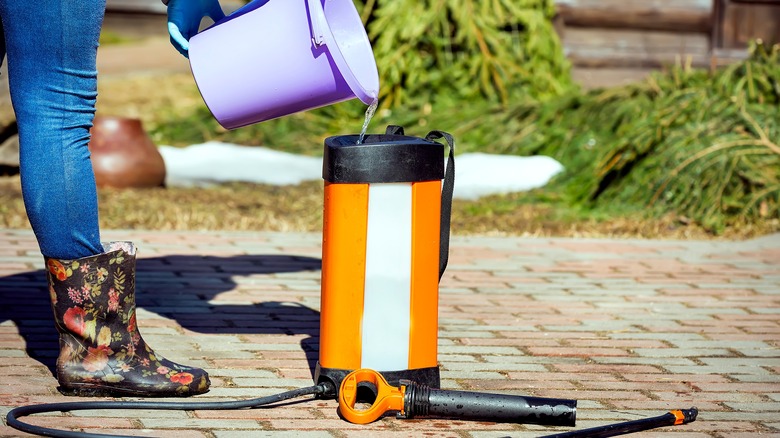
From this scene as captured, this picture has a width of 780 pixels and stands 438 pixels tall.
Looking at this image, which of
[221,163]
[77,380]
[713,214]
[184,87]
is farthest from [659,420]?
[184,87]

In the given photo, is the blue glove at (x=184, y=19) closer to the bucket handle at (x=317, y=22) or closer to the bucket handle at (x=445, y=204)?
the bucket handle at (x=317, y=22)

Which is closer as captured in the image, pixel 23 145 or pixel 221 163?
pixel 23 145

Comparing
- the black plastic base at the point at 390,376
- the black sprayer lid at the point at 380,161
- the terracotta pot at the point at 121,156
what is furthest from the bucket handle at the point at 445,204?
the terracotta pot at the point at 121,156

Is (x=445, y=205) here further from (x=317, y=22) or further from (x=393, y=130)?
(x=317, y=22)

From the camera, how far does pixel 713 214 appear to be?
5742 mm

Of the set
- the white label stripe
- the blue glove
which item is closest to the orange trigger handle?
the white label stripe

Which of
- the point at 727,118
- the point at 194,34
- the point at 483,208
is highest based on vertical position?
the point at 194,34

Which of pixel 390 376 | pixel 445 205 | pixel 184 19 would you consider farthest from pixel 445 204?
pixel 184 19

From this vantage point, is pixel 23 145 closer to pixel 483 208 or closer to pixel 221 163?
pixel 483 208

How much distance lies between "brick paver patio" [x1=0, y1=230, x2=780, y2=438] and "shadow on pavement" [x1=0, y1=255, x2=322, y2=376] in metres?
0.01

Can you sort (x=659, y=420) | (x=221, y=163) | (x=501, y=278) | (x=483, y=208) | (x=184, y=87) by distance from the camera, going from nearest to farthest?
(x=659, y=420)
(x=501, y=278)
(x=483, y=208)
(x=221, y=163)
(x=184, y=87)

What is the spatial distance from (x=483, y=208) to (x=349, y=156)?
354 cm

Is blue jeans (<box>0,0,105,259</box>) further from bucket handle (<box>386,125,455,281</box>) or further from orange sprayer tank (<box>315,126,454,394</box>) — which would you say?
bucket handle (<box>386,125,455,281</box>)

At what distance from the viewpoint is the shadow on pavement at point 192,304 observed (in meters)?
3.43
